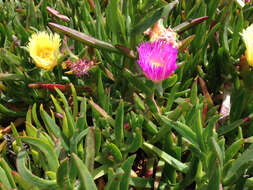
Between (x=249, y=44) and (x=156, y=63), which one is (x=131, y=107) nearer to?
(x=156, y=63)

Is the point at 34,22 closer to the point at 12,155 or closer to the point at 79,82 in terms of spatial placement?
the point at 79,82

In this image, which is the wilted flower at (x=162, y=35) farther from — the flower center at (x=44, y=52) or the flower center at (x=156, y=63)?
the flower center at (x=44, y=52)

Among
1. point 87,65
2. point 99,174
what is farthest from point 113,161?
point 87,65

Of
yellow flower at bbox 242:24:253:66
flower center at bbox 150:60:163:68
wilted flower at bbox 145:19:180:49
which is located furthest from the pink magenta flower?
yellow flower at bbox 242:24:253:66

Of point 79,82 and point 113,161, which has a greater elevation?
point 79,82

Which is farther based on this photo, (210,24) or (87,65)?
(210,24)

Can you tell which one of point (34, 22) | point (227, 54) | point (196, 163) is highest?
point (34, 22)

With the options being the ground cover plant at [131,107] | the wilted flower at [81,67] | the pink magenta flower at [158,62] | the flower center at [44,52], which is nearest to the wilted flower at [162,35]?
the ground cover plant at [131,107]

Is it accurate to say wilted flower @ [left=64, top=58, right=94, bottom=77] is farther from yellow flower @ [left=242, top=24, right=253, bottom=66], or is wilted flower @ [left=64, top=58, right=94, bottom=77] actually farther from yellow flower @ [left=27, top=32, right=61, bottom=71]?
yellow flower @ [left=242, top=24, right=253, bottom=66]
